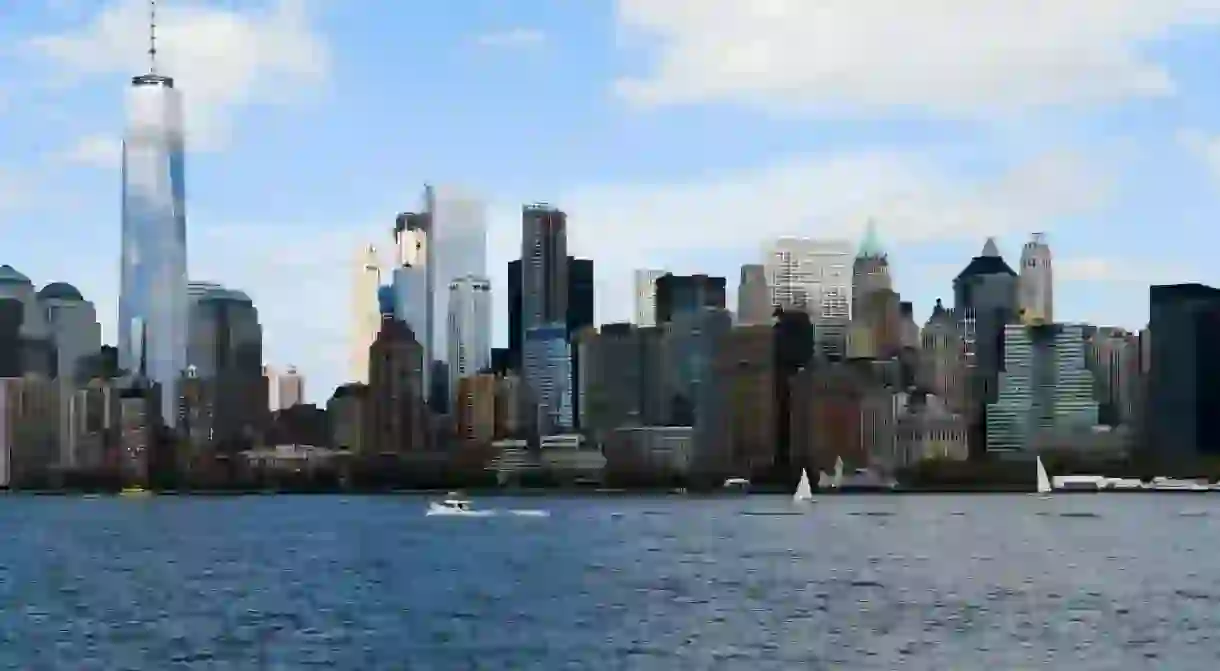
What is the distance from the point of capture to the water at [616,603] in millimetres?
69438

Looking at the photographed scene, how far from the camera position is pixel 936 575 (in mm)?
106625

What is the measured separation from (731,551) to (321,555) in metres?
25.4

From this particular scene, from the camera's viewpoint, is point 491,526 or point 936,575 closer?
point 936,575

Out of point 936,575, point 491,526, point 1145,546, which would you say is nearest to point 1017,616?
point 936,575

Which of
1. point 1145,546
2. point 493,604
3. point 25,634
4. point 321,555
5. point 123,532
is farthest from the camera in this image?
point 123,532

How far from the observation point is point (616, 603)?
88500mm

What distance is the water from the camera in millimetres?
69438

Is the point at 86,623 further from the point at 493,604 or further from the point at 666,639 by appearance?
the point at 666,639

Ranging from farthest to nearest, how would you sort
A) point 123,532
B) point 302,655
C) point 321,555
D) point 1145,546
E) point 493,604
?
point 123,532
point 1145,546
point 321,555
point 493,604
point 302,655

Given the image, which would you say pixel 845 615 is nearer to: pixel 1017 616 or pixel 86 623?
pixel 1017 616

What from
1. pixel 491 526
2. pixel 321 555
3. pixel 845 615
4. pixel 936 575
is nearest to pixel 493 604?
pixel 845 615

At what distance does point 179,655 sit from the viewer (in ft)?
228

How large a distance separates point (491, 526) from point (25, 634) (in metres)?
104

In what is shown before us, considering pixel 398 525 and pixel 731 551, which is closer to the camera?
pixel 731 551
